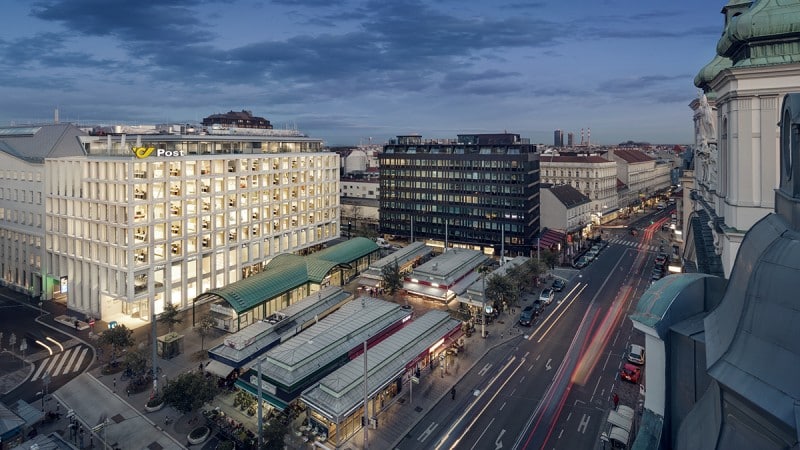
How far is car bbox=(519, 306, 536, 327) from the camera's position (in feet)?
218

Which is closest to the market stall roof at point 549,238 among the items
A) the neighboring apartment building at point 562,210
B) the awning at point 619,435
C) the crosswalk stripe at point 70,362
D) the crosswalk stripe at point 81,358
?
the neighboring apartment building at point 562,210

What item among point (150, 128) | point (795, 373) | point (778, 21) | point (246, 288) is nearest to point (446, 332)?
point (246, 288)

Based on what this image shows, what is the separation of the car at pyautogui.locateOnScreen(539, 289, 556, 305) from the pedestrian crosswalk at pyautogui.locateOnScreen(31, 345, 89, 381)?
221ft

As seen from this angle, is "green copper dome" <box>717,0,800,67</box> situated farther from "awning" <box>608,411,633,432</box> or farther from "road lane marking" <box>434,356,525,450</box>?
"road lane marking" <box>434,356,525,450</box>

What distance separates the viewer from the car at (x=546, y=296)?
7556 cm

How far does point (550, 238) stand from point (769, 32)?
8544 centimetres

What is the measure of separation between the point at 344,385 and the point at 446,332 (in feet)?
59.4

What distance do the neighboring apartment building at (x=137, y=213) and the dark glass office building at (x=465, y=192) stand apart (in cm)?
3610

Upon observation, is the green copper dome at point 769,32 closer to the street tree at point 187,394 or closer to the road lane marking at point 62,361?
the street tree at point 187,394

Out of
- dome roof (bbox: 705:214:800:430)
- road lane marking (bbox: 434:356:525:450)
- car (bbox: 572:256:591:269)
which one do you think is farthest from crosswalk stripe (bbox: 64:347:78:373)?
car (bbox: 572:256:591:269)

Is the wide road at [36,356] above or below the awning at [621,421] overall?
below

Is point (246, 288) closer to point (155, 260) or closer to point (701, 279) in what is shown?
point (155, 260)

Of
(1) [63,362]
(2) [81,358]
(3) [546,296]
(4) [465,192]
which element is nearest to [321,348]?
(2) [81,358]

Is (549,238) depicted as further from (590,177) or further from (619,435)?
(619,435)
